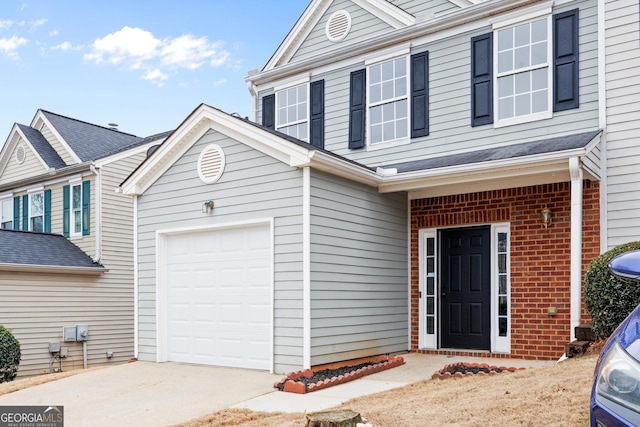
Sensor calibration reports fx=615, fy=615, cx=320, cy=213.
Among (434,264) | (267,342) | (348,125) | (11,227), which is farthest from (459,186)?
(11,227)

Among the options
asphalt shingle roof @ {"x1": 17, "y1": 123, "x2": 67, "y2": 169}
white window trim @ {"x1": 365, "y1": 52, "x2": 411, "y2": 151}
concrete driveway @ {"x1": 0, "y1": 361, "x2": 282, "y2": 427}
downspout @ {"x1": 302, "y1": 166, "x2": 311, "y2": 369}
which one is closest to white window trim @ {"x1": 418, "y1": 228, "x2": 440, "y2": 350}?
white window trim @ {"x1": 365, "y1": 52, "x2": 411, "y2": 151}

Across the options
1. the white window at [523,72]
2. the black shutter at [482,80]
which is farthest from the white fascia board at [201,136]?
the white window at [523,72]

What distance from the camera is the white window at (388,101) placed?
10.6 metres

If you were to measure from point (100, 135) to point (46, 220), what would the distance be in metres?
3.16

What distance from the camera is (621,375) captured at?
232 centimetres

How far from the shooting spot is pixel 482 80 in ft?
31.9

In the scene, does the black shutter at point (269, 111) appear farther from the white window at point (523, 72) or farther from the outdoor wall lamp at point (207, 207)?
the white window at point (523, 72)

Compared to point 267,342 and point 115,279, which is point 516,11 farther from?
point 115,279

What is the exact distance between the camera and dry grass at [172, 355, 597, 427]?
15.2 ft

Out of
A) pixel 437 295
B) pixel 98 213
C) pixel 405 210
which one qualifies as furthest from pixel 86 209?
pixel 437 295

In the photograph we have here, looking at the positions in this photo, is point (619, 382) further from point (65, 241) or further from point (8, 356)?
point (65, 241)

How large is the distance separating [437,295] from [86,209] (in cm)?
966

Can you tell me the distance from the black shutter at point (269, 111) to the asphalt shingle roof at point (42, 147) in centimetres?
700

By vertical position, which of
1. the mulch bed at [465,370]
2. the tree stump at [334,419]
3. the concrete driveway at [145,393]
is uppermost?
the tree stump at [334,419]
